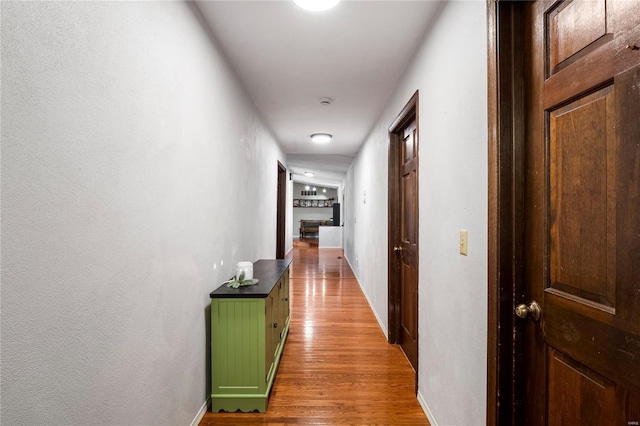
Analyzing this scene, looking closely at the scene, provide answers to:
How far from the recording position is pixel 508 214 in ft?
3.69

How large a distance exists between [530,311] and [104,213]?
156 centimetres

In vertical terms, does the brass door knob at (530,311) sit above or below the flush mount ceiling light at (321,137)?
below

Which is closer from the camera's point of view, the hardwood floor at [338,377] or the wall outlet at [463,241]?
the wall outlet at [463,241]

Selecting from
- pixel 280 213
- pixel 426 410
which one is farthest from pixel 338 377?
pixel 280 213

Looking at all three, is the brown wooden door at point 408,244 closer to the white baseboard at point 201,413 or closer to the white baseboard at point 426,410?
the white baseboard at point 426,410

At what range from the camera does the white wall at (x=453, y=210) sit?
1292 mm

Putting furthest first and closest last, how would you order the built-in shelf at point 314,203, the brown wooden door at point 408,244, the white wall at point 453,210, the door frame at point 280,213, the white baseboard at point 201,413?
the built-in shelf at point 314,203, the door frame at point 280,213, the brown wooden door at point 408,244, the white baseboard at point 201,413, the white wall at point 453,210

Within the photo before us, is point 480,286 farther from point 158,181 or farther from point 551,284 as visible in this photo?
point 158,181

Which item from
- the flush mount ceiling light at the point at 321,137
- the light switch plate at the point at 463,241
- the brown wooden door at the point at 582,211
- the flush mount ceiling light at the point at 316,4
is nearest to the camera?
the brown wooden door at the point at 582,211

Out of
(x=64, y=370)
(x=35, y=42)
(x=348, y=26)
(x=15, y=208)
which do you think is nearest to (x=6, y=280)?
(x=15, y=208)

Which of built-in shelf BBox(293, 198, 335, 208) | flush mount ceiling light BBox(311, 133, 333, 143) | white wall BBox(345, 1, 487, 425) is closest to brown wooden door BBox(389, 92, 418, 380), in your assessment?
white wall BBox(345, 1, 487, 425)

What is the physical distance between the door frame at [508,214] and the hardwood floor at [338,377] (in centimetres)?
96

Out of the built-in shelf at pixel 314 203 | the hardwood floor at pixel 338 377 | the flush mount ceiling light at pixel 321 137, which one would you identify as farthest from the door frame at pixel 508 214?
the built-in shelf at pixel 314 203

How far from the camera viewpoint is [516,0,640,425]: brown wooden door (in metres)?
0.75
